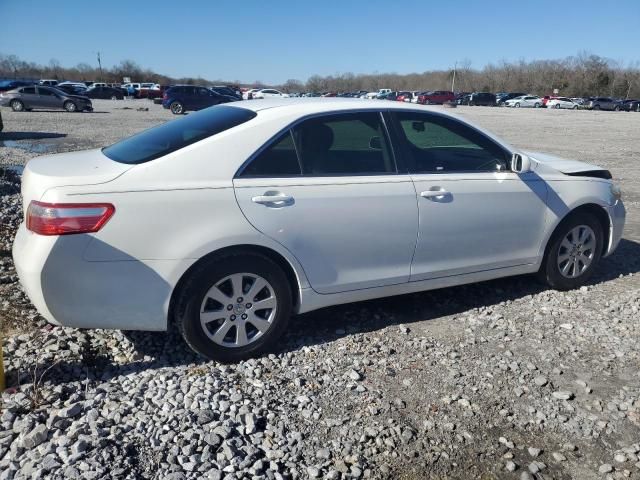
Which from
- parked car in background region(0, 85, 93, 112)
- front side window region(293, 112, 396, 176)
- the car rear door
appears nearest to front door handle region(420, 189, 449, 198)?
front side window region(293, 112, 396, 176)

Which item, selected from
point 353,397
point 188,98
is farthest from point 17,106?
point 353,397

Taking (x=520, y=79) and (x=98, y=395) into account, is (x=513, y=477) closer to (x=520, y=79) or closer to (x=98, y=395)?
(x=98, y=395)

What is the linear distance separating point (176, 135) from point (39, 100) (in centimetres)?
3256

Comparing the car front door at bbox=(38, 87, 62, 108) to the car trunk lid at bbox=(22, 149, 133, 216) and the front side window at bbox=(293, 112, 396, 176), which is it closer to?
the car trunk lid at bbox=(22, 149, 133, 216)

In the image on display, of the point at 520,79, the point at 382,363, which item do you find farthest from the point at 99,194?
the point at 520,79

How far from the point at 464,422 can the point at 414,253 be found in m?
1.34

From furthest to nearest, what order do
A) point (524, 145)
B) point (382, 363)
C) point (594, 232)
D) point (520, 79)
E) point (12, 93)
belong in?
point (520, 79), point (12, 93), point (524, 145), point (594, 232), point (382, 363)

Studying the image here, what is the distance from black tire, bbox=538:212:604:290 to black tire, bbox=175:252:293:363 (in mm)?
2565

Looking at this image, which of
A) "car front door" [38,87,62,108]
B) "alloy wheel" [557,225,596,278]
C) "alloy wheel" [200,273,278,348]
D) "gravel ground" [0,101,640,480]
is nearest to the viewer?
"gravel ground" [0,101,640,480]

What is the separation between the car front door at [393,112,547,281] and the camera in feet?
13.3

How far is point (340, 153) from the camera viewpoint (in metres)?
3.92

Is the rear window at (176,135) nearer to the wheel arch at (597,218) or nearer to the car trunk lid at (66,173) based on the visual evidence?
the car trunk lid at (66,173)

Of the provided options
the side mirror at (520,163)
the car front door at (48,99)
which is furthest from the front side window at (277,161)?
the car front door at (48,99)

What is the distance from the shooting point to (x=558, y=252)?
4852 millimetres
